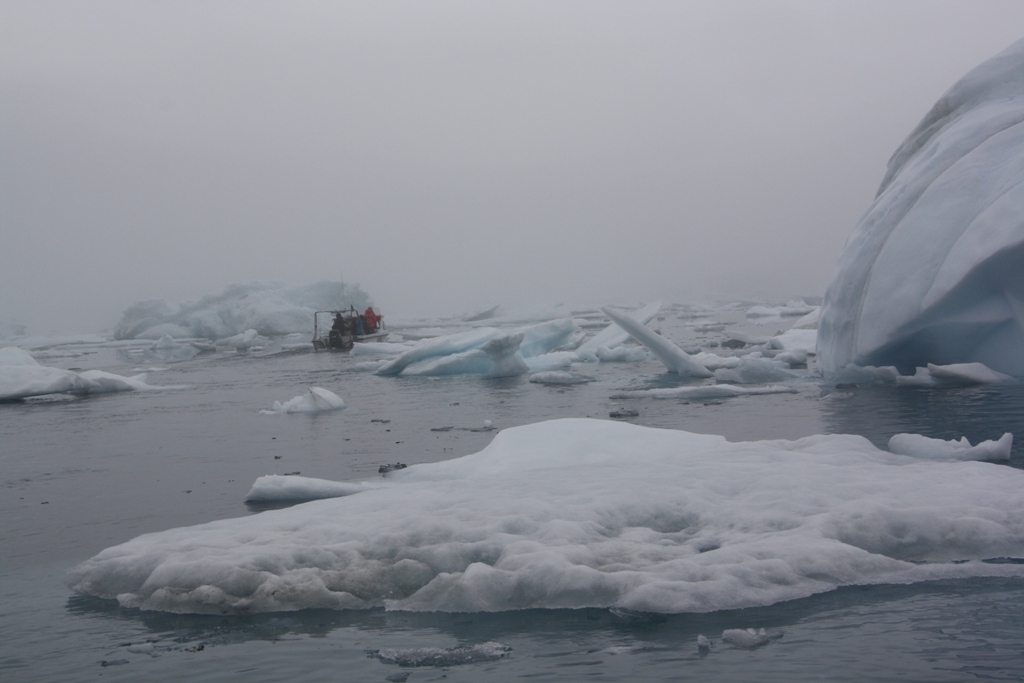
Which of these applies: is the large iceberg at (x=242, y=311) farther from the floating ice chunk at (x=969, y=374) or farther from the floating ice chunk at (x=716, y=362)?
the floating ice chunk at (x=969, y=374)

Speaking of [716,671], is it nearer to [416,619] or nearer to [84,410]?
[416,619]

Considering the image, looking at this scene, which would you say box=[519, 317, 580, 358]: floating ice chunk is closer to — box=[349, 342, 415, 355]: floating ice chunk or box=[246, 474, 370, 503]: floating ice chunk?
box=[349, 342, 415, 355]: floating ice chunk

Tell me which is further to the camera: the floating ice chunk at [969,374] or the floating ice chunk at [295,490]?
the floating ice chunk at [969,374]

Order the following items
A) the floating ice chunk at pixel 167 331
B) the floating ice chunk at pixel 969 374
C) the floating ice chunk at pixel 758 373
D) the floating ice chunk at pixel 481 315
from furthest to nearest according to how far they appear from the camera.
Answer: the floating ice chunk at pixel 481 315 < the floating ice chunk at pixel 167 331 < the floating ice chunk at pixel 758 373 < the floating ice chunk at pixel 969 374

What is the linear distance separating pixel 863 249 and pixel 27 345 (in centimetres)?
4367

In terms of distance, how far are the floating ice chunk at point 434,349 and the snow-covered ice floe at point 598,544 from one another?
44.5 ft

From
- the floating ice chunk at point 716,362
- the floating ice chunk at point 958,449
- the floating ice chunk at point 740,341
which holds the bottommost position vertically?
the floating ice chunk at point 958,449

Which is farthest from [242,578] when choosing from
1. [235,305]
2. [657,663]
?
[235,305]

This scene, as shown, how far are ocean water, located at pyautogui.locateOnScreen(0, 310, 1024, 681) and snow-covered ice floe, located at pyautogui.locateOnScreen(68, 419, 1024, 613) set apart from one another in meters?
0.13

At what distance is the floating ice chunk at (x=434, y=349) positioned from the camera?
19.7m

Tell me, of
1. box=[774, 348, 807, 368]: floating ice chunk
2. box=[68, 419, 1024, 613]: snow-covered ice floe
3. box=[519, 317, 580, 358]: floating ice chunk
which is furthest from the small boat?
box=[68, 419, 1024, 613]: snow-covered ice floe

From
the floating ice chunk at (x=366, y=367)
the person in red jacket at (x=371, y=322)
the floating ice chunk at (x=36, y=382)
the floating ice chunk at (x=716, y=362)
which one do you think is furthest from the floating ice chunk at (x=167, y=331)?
the floating ice chunk at (x=716, y=362)

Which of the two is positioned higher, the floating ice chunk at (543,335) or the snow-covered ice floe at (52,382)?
the floating ice chunk at (543,335)

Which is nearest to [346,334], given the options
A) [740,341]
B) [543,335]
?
[543,335]
